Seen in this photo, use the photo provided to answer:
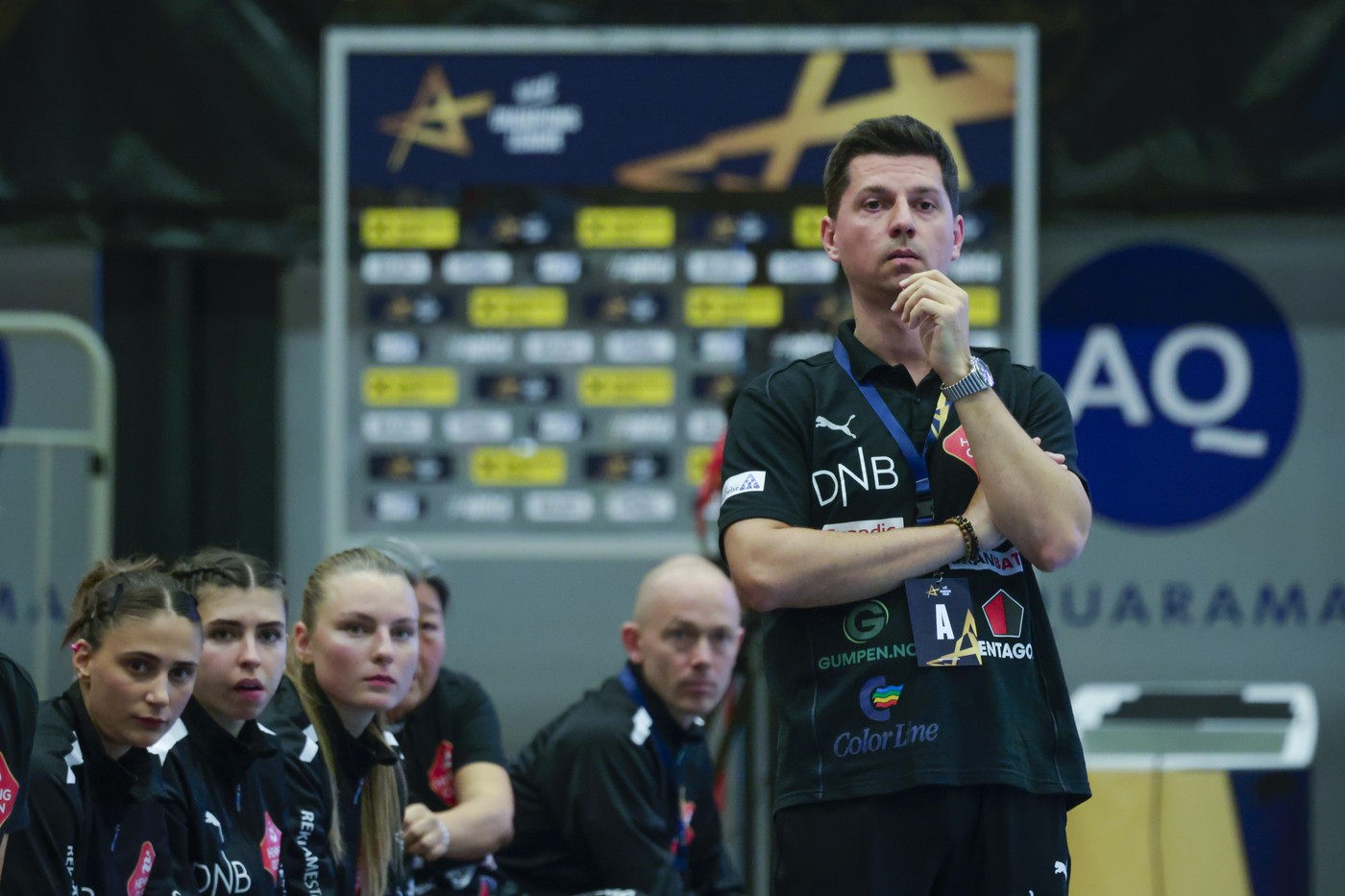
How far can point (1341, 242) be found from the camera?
596 centimetres

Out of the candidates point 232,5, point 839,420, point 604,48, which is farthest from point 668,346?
point 839,420

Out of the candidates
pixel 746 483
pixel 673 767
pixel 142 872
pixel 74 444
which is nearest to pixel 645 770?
pixel 673 767

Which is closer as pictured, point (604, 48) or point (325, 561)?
point (325, 561)

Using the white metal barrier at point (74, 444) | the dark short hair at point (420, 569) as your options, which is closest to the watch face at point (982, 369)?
the dark short hair at point (420, 569)

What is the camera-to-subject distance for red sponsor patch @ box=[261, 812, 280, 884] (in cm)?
286

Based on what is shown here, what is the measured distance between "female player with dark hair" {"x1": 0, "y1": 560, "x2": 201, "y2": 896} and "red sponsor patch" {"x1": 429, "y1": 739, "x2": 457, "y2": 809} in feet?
3.32

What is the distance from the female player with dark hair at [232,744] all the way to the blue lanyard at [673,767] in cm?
94

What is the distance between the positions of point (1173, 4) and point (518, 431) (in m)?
2.59

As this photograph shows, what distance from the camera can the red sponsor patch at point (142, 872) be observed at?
102 inches

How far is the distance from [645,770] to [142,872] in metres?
1.23

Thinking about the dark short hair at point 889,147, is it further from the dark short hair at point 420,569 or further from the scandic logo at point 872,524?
the dark short hair at point 420,569

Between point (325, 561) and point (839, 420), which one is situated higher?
point (839, 420)

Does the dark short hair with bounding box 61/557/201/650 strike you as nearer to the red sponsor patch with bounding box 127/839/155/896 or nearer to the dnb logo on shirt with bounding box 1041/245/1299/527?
the red sponsor patch with bounding box 127/839/155/896

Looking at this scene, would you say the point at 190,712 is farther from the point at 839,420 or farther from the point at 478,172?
the point at 478,172
